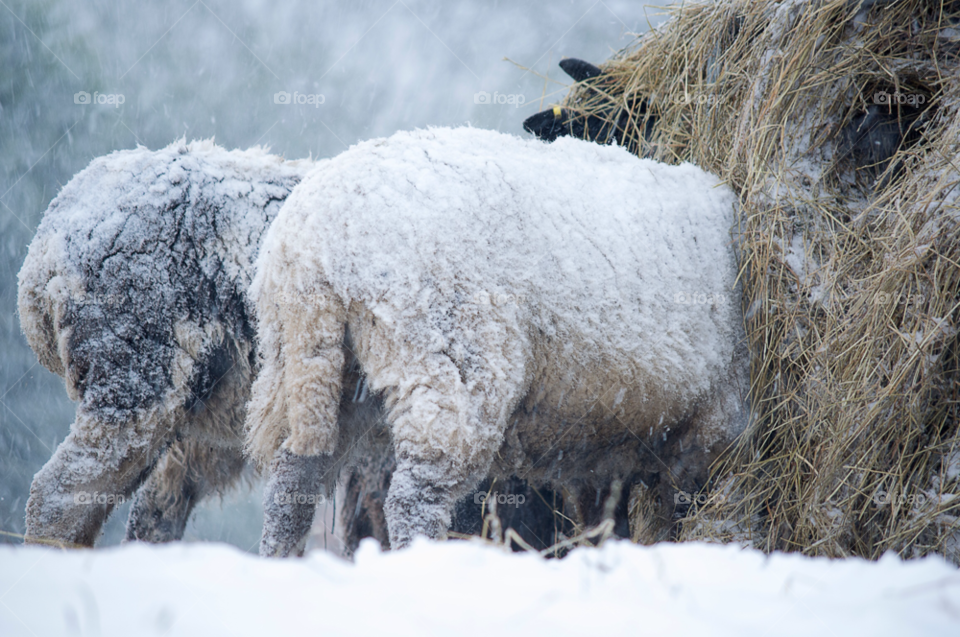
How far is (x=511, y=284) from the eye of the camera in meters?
1.88

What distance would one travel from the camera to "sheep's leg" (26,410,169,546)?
207 cm

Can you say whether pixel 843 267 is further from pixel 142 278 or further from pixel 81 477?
pixel 81 477

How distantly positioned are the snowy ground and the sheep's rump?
2.63 feet

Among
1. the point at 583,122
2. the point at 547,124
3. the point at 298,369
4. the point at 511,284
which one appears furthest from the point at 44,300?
the point at 583,122

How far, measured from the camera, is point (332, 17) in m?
7.64

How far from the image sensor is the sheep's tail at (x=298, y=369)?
179 cm

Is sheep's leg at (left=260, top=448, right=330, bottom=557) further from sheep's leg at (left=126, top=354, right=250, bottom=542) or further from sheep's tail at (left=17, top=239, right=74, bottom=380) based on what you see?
sheep's leg at (left=126, top=354, right=250, bottom=542)

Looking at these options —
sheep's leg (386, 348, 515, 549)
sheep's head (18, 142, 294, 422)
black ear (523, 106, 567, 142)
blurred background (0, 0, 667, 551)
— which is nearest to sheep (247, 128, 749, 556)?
sheep's leg (386, 348, 515, 549)

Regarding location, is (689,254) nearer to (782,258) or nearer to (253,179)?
(782,258)

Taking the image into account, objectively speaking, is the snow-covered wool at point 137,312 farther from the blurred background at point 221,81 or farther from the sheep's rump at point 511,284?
the blurred background at point 221,81

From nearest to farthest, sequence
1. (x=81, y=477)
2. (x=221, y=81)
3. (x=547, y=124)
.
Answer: (x=81, y=477), (x=547, y=124), (x=221, y=81)

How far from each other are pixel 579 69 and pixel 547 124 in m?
0.39

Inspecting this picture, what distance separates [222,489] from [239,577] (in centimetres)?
235

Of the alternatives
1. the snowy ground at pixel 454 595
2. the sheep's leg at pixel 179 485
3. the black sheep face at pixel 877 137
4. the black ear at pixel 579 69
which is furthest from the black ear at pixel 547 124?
the snowy ground at pixel 454 595
